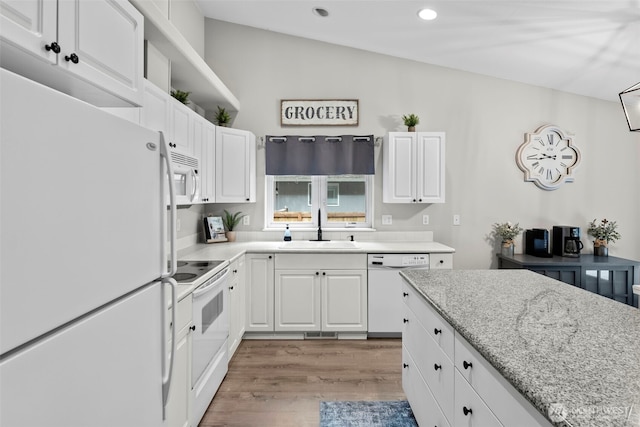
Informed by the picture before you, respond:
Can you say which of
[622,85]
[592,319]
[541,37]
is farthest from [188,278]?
[622,85]

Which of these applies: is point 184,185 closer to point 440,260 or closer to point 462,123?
point 440,260

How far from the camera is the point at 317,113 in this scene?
376cm

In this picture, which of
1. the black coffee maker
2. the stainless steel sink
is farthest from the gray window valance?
the black coffee maker

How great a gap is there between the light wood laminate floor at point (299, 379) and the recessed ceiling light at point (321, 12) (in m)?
3.14

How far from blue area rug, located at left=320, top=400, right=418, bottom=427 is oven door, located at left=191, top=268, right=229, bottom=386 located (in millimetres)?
818

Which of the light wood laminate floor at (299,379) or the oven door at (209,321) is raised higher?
the oven door at (209,321)

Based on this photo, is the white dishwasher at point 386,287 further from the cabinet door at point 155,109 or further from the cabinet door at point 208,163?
the cabinet door at point 155,109

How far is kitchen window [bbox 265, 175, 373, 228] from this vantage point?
12.7 feet

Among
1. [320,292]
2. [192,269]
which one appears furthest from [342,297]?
[192,269]

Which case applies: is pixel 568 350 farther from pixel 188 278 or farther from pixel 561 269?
pixel 561 269

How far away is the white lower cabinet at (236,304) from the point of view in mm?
2715

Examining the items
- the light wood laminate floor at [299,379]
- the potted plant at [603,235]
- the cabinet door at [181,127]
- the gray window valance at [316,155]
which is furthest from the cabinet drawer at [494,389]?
the potted plant at [603,235]

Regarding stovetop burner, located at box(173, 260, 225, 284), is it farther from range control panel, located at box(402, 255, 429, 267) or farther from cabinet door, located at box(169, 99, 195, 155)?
range control panel, located at box(402, 255, 429, 267)

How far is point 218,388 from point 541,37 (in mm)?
3793
